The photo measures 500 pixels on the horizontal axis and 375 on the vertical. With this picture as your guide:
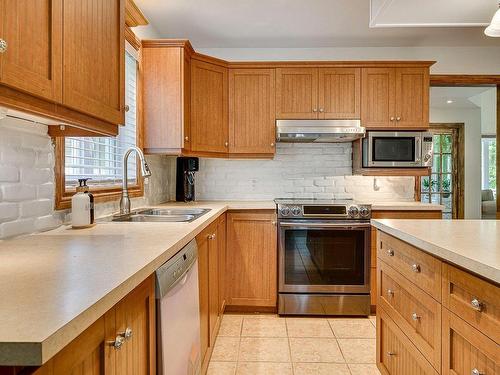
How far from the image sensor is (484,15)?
1659mm

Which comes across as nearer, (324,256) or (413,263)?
(413,263)

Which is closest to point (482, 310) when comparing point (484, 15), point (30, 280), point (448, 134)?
point (30, 280)

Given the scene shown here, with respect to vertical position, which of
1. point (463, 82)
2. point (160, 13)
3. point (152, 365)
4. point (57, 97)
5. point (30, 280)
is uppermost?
point (160, 13)

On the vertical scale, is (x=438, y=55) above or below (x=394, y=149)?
above

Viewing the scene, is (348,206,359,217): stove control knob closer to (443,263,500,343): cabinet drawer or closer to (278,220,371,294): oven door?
(278,220,371,294): oven door

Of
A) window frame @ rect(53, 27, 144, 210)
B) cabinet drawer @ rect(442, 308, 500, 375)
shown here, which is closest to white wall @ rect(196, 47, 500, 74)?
window frame @ rect(53, 27, 144, 210)

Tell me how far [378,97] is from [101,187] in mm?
2522

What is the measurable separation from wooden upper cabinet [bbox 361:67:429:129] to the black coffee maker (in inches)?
64.9

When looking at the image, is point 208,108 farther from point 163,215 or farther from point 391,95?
point 391,95

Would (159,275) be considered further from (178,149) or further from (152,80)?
(152,80)

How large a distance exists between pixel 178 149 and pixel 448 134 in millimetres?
5375

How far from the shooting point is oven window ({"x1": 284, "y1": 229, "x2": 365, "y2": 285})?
2.99 metres

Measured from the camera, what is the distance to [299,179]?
144 inches

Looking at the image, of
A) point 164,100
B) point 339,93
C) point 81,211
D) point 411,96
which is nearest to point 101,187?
point 81,211
